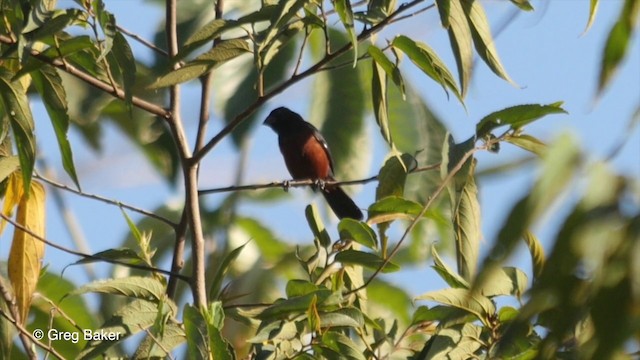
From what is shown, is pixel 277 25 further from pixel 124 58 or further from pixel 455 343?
pixel 455 343

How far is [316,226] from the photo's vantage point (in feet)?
9.00

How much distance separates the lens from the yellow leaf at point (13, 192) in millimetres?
2871

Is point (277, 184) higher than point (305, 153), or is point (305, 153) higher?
point (305, 153)

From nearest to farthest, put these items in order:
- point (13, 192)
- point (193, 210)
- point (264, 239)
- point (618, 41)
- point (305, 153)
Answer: point (618, 41), point (193, 210), point (13, 192), point (264, 239), point (305, 153)

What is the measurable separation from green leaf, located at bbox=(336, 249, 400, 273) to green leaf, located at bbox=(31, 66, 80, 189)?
26.7 inches

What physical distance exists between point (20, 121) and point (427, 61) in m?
0.98

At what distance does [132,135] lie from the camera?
407 cm

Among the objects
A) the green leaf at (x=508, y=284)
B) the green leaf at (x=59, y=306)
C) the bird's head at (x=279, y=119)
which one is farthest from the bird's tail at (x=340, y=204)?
the green leaf at (x=508, y=284)

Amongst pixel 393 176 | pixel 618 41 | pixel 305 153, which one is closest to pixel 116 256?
pixel 393 176

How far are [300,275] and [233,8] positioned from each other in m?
1.15

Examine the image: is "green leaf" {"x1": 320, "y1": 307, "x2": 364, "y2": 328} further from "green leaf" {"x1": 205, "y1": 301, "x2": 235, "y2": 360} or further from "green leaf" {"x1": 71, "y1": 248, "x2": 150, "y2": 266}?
"green leaf" {"x1": 71, "y1": 248, "x2": 150, "y2": 266}

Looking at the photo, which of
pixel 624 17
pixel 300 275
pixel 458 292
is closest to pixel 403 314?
pixel 300 275

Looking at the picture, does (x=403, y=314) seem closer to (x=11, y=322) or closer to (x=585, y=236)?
(x=11, y=322)

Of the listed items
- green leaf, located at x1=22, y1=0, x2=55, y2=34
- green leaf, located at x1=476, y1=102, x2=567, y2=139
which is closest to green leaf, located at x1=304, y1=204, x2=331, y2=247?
green leaf, located at x1=476, y1=102, x2=567, y2=139
